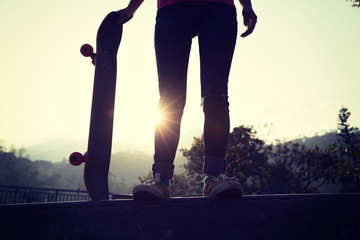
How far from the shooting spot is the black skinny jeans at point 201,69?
1621mm

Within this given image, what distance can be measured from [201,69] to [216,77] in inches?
5.8

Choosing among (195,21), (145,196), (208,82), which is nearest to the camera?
(145,196)

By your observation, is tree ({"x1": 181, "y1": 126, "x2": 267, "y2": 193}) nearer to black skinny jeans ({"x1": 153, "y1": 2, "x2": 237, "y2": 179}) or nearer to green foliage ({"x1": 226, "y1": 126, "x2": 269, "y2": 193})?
green foliage ({"x1": 226, "y1": 126, "x2": 269, "y2": 193})

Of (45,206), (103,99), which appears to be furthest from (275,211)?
(103,99)

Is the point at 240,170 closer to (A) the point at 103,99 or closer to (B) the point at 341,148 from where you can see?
(B) the point at 341,148

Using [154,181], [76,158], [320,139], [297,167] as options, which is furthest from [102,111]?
[320,139]

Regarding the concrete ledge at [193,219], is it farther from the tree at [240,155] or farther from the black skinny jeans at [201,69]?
the tree at [240,155]

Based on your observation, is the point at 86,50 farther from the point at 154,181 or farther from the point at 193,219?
the point at 193,219

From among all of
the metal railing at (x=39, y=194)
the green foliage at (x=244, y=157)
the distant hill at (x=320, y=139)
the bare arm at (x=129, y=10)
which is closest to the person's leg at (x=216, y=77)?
the bare arm at (x=129, y=10)

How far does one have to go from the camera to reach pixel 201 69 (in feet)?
5.73

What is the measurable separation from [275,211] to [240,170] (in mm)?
21647

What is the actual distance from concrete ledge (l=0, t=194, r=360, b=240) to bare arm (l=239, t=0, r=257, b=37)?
1.32 meters

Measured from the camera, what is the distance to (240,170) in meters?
21.7

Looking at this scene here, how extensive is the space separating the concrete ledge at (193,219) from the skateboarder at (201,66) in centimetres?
50
